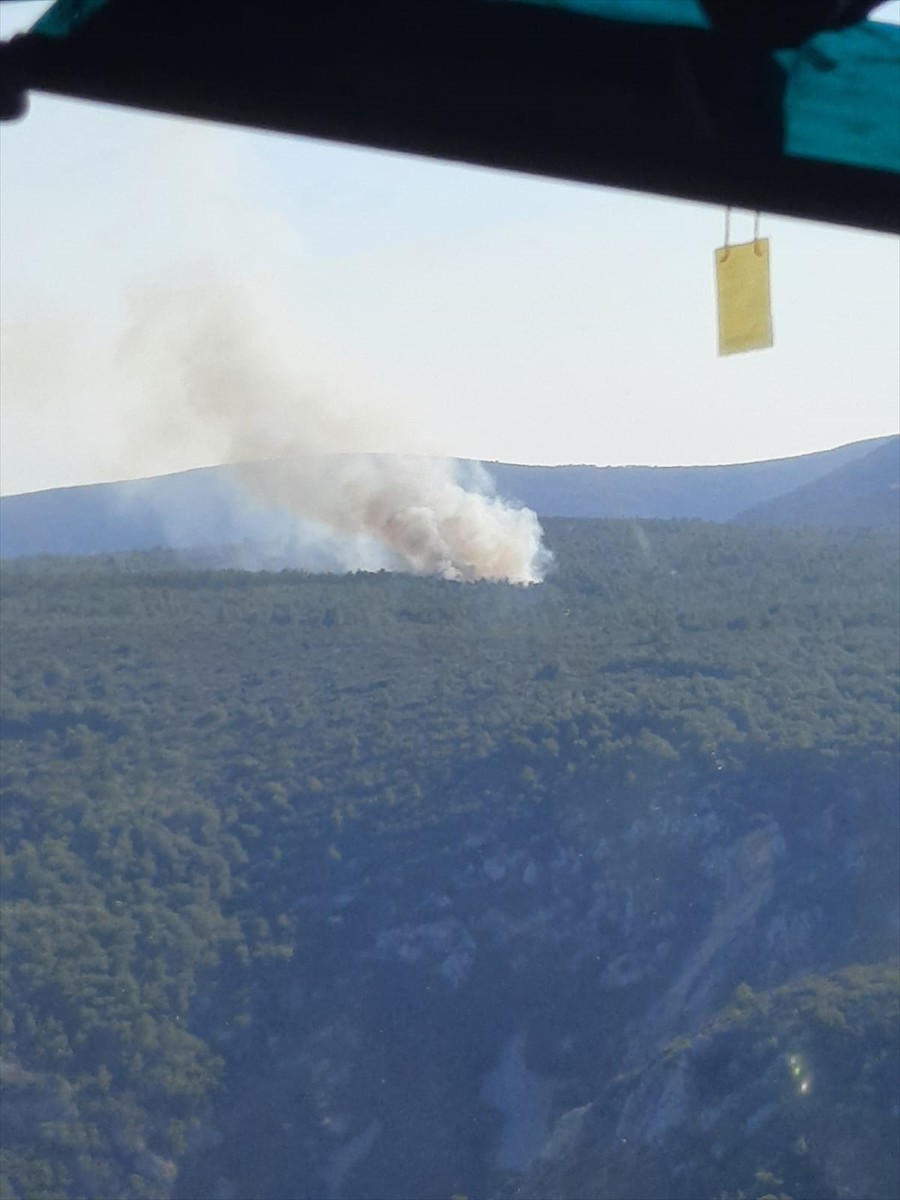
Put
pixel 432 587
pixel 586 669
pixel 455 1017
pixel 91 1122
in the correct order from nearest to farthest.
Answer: pixel 91 1122 < pixel 455 1017 < pixel 586 669 < pixel 432 587

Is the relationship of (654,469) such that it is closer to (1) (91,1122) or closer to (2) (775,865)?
(2) (775,865)

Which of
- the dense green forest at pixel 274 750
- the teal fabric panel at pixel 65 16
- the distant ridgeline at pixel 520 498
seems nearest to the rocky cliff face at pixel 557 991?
the dense green forest at pixel 274 750

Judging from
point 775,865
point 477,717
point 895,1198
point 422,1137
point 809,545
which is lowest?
point 422,1137

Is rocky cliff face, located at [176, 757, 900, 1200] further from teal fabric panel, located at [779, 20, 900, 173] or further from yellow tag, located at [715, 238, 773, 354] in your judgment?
teal fabric panel, located at [779, 20, 900, 173]

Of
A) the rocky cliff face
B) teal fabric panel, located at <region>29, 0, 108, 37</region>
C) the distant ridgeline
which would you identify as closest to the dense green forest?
the rocky cliff face

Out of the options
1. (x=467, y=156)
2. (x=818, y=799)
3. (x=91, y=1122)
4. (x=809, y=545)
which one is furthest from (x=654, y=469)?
(x=467, y=156)

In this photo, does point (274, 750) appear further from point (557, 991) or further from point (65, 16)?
point (65, 16)
